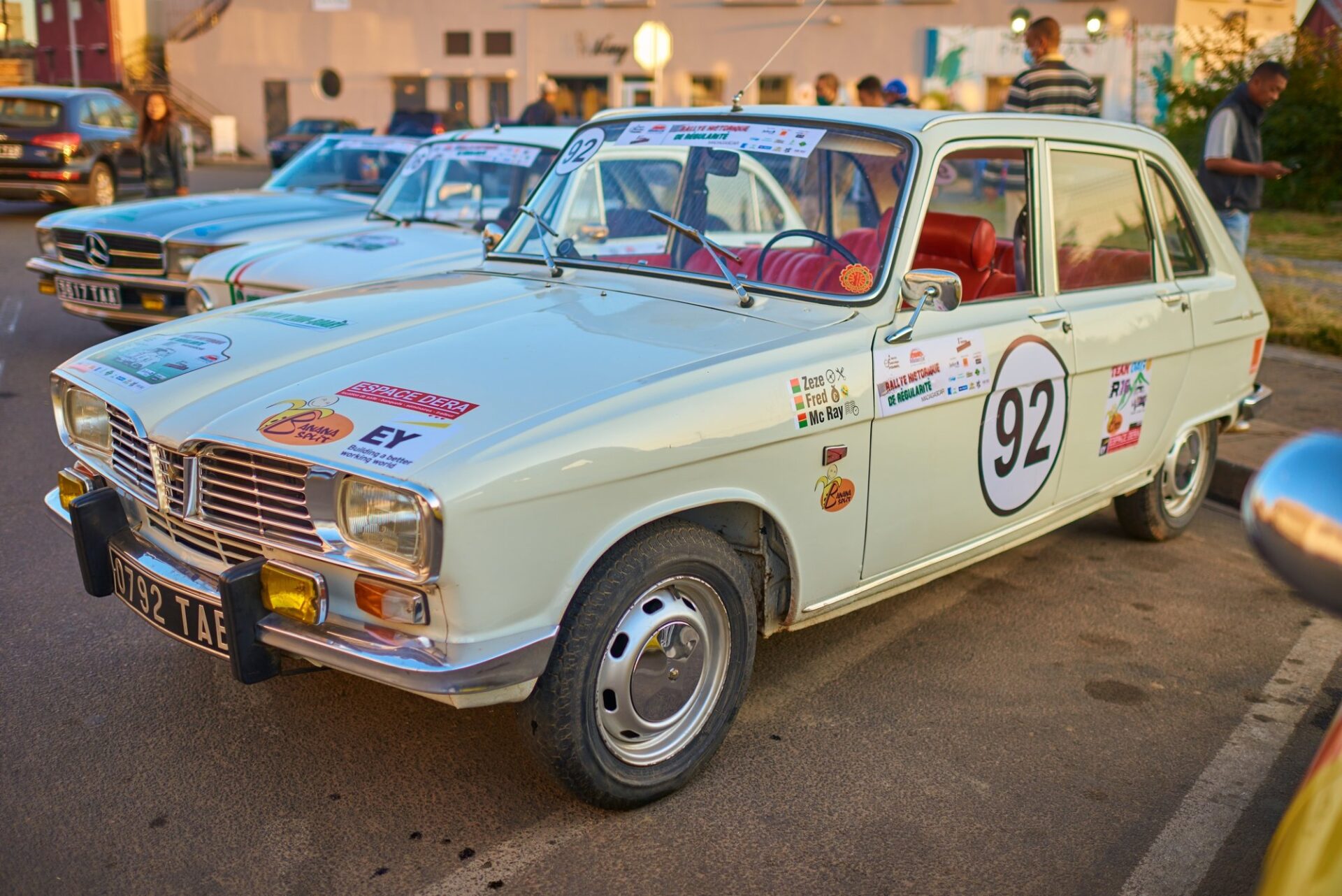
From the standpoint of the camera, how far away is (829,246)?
13.0 ft

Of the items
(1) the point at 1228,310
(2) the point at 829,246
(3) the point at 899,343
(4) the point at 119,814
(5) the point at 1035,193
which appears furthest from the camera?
(1) the point at 1228,310

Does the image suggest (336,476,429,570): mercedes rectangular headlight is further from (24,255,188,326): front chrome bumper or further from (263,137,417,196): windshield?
(263,137,417,196): windshield

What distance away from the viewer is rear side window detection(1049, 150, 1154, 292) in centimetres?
435

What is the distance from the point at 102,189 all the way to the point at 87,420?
47.4 feet

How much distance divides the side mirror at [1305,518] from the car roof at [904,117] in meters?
2.64

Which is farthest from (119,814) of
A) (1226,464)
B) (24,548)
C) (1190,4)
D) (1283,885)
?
(1190,4)

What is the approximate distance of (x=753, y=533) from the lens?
10.8 feet

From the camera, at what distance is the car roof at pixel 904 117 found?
12.8 ft

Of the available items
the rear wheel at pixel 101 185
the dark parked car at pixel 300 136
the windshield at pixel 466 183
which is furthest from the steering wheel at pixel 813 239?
the dark parked car at pixel 300 136

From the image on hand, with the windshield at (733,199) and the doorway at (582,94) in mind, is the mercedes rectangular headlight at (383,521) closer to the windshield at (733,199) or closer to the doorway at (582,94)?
the windshield at (733,199)

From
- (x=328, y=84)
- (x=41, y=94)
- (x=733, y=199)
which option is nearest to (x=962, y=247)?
(x=733, y=199)

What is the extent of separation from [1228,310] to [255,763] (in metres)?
4.27

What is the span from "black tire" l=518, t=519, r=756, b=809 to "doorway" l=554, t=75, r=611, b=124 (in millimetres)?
37945

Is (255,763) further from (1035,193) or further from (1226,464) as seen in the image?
(1226,464)
